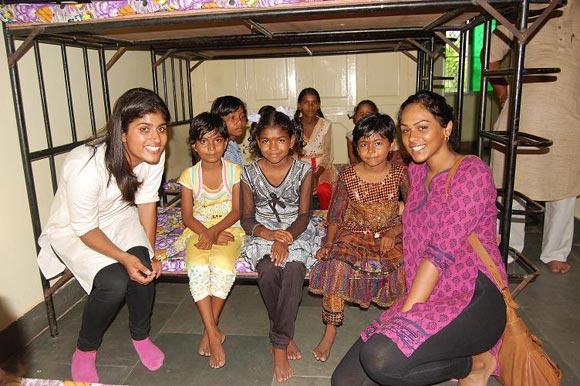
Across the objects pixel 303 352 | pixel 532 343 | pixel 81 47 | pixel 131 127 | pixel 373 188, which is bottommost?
pixel 303 352

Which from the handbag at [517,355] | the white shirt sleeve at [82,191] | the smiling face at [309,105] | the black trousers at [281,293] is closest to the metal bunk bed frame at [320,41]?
the white shirt sleeve at [82,191]

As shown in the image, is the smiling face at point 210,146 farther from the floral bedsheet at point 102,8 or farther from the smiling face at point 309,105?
the smiling face at point 309,105

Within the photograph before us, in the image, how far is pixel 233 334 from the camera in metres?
2.77

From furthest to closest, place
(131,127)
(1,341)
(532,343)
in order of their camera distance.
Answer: (1,341)
(131,127)
(532,343)

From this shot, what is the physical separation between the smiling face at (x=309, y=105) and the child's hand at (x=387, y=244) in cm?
242

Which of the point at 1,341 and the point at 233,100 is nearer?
the point at 1,341

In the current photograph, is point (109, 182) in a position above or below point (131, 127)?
below

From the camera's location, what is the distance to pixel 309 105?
179 inches

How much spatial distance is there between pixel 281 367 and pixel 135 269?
2.89ft

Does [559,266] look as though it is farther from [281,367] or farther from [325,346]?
[281,367]

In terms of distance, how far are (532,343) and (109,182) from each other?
79.7 inches

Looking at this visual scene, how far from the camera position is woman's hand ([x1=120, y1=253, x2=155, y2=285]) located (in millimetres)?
2289

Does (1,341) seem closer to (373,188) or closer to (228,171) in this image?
(228,171)

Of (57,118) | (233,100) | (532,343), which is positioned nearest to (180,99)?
(233,100)
